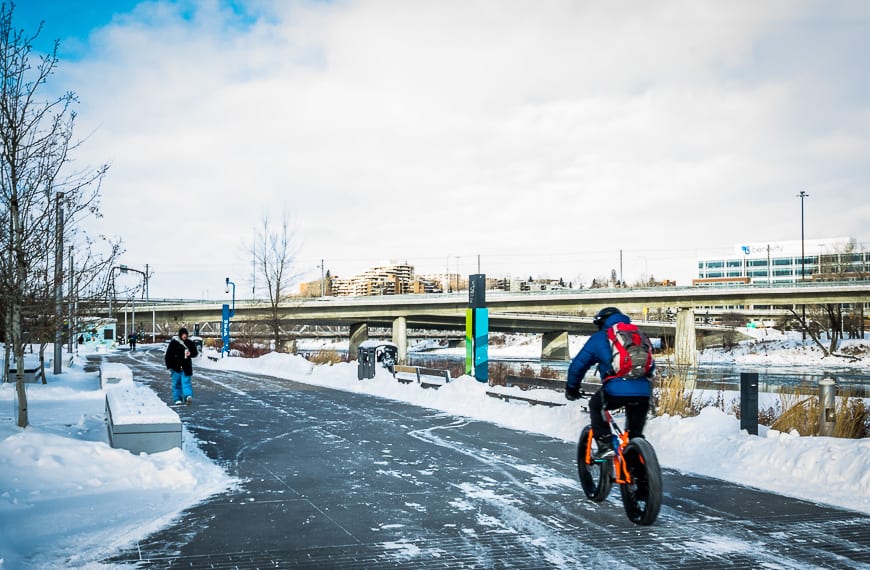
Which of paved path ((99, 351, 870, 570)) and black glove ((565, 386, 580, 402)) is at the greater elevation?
black glove ((565, 386, 580, 402))

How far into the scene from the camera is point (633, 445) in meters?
6.56

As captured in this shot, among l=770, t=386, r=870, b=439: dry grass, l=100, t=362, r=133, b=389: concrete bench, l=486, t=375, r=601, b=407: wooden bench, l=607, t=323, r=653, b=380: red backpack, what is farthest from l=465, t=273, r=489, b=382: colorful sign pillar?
l=607, t=323, r=653, b=380: red backpack

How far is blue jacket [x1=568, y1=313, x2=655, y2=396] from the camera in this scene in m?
6.64

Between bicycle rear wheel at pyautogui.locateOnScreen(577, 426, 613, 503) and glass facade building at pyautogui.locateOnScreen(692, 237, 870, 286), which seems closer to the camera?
bicycle rear wheel at pyautogui.locateOnScreen(577, 426, 613, 503)

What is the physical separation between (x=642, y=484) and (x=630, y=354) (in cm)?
119

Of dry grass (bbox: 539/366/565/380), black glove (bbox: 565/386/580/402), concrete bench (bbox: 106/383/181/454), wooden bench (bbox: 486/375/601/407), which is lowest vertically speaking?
dry grass (bbox: 539/366/565/380)

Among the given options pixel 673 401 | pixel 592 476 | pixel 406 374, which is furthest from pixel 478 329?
pixel 592 476

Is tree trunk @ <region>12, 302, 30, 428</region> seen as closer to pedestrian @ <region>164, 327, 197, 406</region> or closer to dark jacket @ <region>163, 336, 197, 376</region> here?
pedestrian @ <region>164, 327, 197, 406</region>

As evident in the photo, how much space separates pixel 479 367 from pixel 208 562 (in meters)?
16.0

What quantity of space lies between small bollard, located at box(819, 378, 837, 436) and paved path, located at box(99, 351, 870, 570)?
2941 mm

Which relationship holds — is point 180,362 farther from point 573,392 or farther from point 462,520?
point 573,392

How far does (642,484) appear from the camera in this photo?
6.55m

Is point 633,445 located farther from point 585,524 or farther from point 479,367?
point 479,367

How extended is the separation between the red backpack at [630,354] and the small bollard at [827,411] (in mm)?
5642
